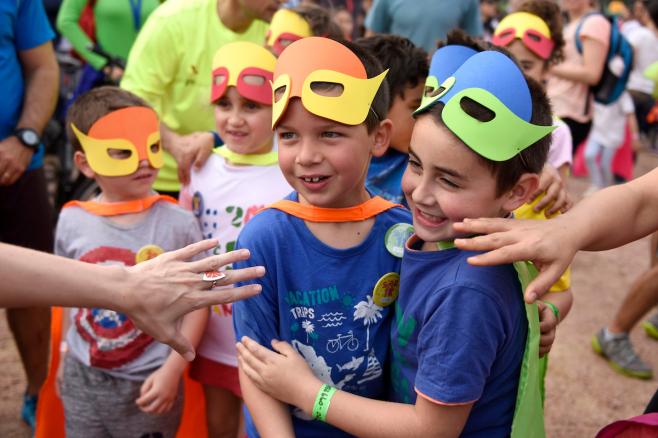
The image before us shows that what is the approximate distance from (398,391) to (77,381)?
52.9 inches

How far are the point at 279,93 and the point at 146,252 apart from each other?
0.92m

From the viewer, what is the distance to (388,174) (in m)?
2.62

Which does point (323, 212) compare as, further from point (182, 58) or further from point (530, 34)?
point (530, 34)

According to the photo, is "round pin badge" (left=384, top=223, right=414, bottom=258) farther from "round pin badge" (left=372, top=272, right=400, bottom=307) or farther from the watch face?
the watch face

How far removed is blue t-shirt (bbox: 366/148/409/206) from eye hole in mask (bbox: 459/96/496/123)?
980 mm

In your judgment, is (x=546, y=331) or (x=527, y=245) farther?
(x=546, y=331)

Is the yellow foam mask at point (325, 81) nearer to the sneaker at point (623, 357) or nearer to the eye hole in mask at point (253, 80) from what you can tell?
the eye hole in mask at point (253, 80)

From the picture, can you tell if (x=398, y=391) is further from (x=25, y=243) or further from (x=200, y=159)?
(x=25, y=243)

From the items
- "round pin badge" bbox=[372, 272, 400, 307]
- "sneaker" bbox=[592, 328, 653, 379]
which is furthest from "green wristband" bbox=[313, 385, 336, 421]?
"sneaker" bbox=[592, 328, 653, 379]

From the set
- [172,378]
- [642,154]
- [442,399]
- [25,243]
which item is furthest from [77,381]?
[642,154]

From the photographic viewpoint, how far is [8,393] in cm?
373

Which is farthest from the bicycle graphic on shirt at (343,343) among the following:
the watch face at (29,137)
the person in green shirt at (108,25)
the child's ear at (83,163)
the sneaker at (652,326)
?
the person in green shirt at (108,25)

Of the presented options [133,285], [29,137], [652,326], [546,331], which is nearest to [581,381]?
[652,326]

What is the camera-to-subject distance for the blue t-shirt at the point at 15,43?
3072 mm
